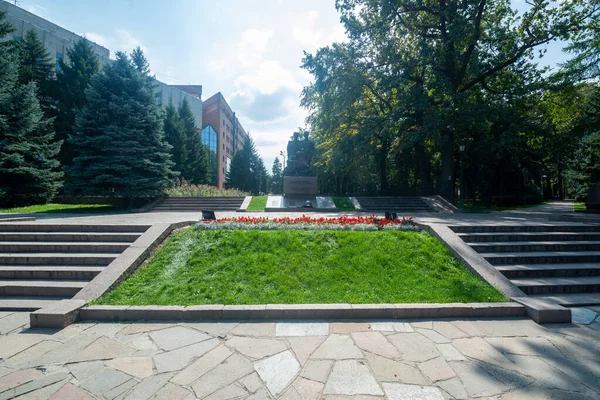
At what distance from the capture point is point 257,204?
1798 cm

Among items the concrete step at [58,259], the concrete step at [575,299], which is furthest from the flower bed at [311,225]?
the concrete step at [575,299]

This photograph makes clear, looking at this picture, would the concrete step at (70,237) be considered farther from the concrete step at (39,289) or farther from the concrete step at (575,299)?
the concrete step at (575,299)

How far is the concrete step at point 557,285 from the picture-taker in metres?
5.31

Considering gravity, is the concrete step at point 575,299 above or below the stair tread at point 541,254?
below

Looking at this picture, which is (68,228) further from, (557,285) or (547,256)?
(547,256)

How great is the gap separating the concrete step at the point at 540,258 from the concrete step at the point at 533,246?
15 cm

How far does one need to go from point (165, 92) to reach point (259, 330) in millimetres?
47163

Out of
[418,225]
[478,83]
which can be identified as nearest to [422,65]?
[478,83]

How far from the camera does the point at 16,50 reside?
65.5 ft

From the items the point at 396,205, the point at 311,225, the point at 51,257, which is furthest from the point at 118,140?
the point at 396,205

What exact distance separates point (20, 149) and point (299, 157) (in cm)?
1579

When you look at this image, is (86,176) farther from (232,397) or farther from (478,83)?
(478,83)

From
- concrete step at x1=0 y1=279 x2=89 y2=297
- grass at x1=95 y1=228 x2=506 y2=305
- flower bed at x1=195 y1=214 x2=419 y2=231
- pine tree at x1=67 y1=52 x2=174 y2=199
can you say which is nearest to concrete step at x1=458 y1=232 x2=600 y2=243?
grass at x1=95 y1=228 x2=506 y2=305

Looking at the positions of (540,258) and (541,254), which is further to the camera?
(541,254)
